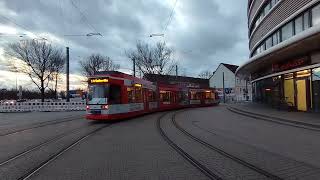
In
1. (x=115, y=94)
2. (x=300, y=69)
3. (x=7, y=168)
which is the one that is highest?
(x=300, y=69)

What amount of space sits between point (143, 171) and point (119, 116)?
52.7ft

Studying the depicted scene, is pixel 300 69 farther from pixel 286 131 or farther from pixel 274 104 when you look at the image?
pixel 286 131

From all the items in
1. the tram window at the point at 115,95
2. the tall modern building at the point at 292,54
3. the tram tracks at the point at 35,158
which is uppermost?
the tall modern building at the point at 292,54

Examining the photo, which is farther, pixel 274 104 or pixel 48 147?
pixel 274 104

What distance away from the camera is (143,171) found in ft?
27.3

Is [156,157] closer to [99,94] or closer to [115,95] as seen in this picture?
[99,94]

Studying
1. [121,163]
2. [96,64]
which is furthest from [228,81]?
[121,163]

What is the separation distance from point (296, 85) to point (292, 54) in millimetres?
2400

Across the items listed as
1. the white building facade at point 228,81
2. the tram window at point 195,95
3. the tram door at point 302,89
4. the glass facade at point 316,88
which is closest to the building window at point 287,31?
the tram door at point 302,89

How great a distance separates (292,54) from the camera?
2698 centimetres

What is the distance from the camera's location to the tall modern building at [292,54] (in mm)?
23703

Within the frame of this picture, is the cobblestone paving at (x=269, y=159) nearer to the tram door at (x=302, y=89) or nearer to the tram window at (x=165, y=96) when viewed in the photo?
the tram door at (x=302, y=89)

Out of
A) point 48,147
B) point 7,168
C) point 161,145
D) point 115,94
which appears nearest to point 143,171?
point 7,168

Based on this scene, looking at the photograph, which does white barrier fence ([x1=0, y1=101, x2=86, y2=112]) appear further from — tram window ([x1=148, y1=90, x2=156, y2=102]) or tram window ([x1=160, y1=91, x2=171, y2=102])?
tram window ([x1=148, y1=90, x2=156, y2=102])
